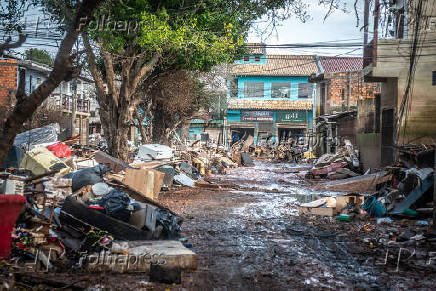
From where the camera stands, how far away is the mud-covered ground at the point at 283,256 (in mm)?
5125

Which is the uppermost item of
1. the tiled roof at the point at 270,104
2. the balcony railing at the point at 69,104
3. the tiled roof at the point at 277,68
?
the tiled roof at the point at 277,68

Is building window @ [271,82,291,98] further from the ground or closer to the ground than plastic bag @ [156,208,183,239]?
further from the ground

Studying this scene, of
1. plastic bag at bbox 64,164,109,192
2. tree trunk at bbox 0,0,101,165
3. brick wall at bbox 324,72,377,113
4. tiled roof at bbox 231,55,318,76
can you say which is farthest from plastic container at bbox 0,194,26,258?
tiled roof at bbox 231,55,318,76

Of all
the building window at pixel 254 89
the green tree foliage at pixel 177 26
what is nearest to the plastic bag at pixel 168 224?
the green tree foliage at pixel 177 26

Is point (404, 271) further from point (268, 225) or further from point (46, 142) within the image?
point (46, 142)

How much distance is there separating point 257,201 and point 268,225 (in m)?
4.02

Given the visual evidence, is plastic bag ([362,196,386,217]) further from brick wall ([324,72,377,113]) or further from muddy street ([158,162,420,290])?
brick wall ([324,72,377,113])

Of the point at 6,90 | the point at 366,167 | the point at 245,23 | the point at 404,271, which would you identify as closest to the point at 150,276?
the point at 404,271

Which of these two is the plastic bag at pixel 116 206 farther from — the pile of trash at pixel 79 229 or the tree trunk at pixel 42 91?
the tree trunk at pixel 42 91

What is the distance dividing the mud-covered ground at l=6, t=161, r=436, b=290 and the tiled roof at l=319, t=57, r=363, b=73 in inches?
1447

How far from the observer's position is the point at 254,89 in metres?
47.4

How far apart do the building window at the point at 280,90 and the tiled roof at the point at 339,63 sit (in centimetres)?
439

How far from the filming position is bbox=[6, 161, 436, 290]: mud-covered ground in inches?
202

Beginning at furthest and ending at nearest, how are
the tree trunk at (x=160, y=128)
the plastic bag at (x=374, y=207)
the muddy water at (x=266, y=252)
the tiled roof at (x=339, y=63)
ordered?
the tiled roof at (x=339, y=63) → the tree trunk at (x=160, y=128) → the plastic bag at (x=374, y=207) → the muddy water at (x=266, y=252)
